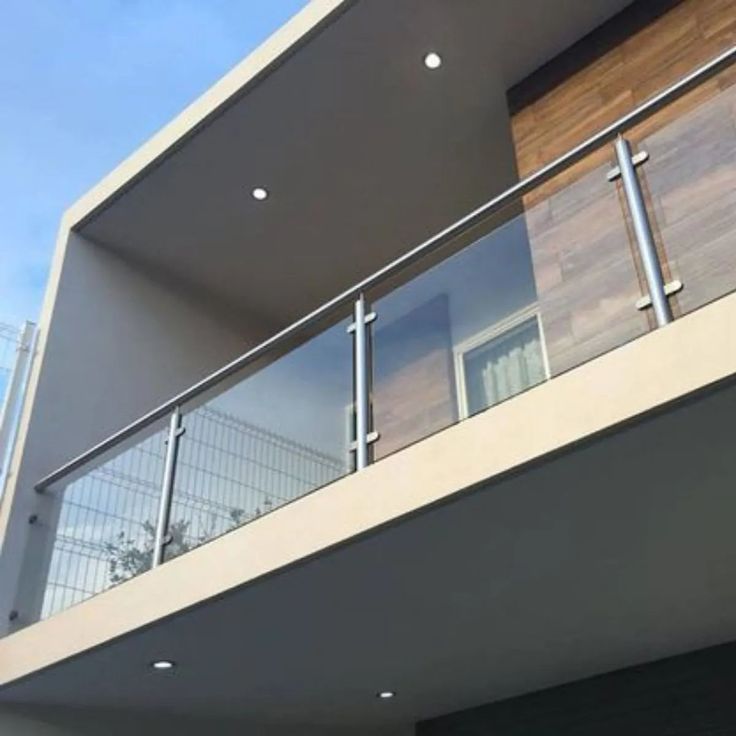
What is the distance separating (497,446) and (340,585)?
115 cm

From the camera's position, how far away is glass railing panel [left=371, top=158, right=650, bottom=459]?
3539mm

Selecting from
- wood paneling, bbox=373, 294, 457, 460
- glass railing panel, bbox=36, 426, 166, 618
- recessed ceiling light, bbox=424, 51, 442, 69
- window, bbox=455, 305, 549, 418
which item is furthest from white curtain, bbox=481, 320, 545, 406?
recessed ceiling light, bbox=424, 51, 442, 69

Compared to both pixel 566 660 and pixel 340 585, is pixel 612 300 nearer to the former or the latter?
pixel 340 585

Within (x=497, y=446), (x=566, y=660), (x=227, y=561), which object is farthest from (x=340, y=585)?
(x=566, y=660)

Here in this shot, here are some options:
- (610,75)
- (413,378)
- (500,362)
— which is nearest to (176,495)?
(413,378)

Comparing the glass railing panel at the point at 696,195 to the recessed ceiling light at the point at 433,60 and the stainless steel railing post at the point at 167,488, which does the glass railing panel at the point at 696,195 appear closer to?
the recessed ceiling light at the point at 433,60

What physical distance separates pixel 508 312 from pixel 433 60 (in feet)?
7.98

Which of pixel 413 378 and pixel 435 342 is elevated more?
pixel 435 342

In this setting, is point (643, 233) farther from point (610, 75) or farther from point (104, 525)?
point (104, 525)

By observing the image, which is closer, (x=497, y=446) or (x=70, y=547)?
(x=497, y=446)

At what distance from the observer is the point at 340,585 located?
13.5 ft

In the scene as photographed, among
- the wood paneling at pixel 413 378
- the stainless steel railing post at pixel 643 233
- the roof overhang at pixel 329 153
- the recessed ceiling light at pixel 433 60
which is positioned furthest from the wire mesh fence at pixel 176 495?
the recessed ceiling light at pixel 433 60

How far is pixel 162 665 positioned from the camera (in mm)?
4957

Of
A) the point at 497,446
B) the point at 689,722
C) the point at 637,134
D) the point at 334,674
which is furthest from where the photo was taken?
the point at 334,674
